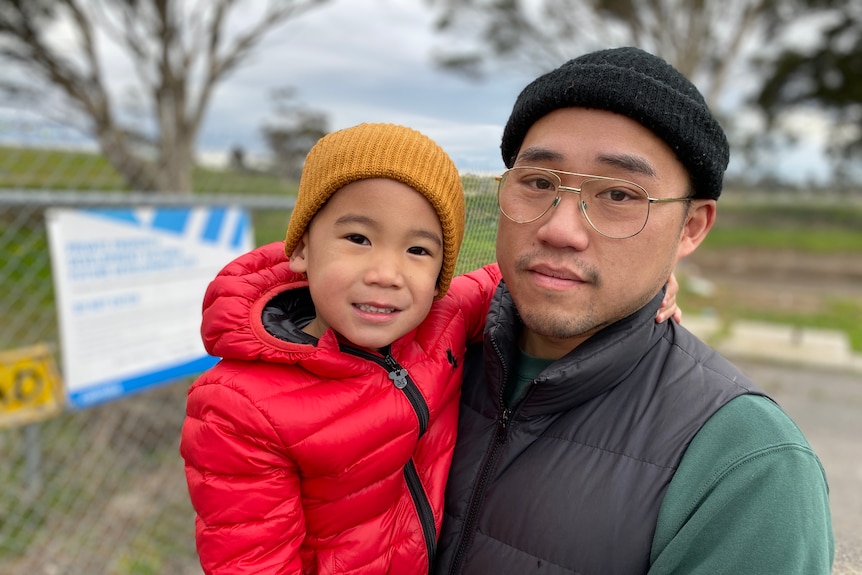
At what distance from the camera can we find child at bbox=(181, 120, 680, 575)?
122 cm

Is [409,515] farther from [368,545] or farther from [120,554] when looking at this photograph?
[120,554]

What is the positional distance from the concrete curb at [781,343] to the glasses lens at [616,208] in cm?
624

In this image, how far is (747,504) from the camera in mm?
991

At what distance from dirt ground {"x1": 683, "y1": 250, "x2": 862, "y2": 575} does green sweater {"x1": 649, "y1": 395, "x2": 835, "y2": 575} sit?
0.61 meters

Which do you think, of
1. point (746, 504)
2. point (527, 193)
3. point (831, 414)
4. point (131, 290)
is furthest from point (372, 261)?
point (831, 414)

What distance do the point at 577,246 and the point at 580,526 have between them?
0.53m

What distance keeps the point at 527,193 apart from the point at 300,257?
0.55 metres

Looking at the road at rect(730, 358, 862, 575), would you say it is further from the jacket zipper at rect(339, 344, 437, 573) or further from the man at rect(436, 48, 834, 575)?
the jacket zipper at rect(339, 344, 437, 573)

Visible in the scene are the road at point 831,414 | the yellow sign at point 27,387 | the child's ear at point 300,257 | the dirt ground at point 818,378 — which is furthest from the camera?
the road at point 831,414

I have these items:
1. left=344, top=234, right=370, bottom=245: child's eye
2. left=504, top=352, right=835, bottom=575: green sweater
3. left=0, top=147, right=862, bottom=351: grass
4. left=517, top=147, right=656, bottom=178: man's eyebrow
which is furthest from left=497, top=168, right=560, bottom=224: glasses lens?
left=504, top=352, right=835, bottom=575: green sweater

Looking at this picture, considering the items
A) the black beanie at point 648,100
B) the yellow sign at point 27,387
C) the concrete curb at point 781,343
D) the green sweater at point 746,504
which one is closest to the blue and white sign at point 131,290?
the yellow sign at point 27,387

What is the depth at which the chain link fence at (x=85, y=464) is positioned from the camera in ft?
10.2

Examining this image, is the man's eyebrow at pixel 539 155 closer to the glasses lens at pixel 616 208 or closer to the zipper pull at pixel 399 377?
the glasses lens at pixel 616 208

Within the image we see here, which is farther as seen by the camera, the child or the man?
the child
